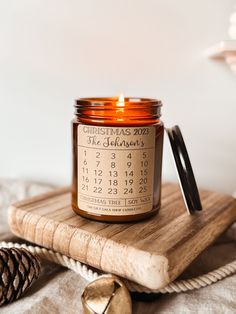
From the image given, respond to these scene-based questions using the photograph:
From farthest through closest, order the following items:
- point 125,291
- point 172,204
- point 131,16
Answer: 1. point 131,16
2. point 172,204
3. point 125,291

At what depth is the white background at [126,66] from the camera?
697 mm

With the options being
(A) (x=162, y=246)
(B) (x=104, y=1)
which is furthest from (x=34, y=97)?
(A) (x=162, y=246)

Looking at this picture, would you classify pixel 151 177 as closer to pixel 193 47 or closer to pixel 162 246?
pixel 162 246

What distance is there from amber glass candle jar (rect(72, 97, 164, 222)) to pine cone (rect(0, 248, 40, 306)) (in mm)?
93

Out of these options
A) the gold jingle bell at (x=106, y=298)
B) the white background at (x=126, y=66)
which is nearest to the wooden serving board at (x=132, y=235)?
the gold jingle bell at (x=106, y=298)

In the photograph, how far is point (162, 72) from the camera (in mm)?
721

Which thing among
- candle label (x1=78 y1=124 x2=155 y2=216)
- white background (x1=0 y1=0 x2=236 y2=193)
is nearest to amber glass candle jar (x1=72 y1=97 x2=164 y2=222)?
candle label (x1=78 y1=124 x2=155 y2=216)

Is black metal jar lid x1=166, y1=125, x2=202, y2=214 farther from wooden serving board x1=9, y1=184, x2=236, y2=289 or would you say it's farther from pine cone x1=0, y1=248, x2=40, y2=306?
pine cone x1=0, y1=248, x2=40, y2=306

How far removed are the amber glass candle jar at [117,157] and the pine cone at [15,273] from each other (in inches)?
3.7

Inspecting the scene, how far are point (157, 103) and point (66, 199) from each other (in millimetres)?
208

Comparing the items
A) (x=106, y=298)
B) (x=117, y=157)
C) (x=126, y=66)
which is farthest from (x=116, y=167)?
(x=126, y=66)

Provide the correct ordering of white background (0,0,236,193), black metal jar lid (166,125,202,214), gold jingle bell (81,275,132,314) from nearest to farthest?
gold jingle bell (81,275,132,314), black metal jar lid (166,125,202,214), white background (0,0,236,193)

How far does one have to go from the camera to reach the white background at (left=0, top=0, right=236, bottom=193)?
0.70 metres

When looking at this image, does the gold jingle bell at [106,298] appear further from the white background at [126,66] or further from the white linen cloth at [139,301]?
the white background at [126,66]
